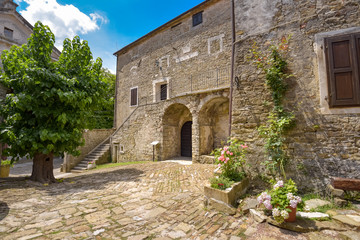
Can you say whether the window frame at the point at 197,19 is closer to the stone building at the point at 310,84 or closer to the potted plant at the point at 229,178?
the stone building at the point at 310,84

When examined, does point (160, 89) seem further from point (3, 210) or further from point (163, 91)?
point (3, 210)

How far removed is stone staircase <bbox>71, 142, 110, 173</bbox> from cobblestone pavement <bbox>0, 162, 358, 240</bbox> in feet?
23.9

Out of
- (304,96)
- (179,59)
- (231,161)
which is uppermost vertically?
(179,59)

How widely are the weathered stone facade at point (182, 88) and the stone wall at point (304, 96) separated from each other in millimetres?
3654

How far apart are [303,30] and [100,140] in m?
15.1

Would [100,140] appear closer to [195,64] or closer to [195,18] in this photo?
[195,64]

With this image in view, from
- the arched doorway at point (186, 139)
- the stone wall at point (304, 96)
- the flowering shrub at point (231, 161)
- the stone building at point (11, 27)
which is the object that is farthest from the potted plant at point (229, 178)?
the stone building at point (11, 27)

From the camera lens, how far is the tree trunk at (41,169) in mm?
5895

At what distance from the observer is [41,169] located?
234 inches

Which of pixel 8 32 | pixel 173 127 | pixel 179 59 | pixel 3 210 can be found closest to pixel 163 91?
pixel 179 59

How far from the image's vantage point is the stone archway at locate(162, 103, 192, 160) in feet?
35.1

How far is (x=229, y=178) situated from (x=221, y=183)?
448 millimetres

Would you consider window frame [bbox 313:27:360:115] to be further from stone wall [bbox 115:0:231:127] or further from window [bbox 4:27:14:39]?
window [bbox 4:27:14:39]

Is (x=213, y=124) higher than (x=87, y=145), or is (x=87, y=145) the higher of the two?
(x=213, y=124)
